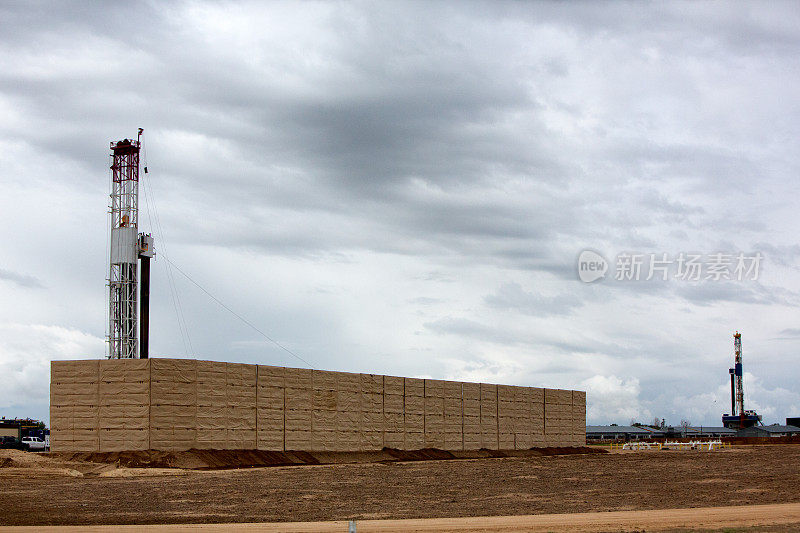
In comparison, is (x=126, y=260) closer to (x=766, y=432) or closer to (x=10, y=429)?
(x=10, y=429)

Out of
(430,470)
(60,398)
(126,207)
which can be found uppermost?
(126,207)

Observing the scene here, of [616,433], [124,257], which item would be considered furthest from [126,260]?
[616,433]

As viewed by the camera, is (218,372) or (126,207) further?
(126,207)

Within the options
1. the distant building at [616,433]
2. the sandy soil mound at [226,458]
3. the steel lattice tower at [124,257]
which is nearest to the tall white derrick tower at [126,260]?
the steel lattice tower at [124,257]

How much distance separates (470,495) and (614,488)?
17.3 feet

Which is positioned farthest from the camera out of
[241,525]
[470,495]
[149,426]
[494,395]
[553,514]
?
[494,395]

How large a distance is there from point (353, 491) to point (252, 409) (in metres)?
15.1

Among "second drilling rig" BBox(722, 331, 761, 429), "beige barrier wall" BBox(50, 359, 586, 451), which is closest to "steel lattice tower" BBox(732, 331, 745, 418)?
"second drilling rig" BBox(722, 331, 761, 429)

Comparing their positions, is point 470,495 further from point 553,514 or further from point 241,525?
point 241,525

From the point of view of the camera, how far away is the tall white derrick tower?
58219 mm

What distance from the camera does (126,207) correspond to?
6078 centimetres

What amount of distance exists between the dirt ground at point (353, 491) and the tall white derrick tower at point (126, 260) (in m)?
20.9

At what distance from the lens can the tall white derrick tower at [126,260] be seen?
Answer: 58219 millimetres

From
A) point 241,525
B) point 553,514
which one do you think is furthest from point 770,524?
point 241,525
